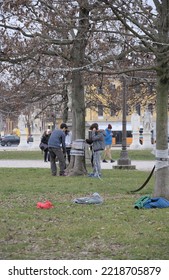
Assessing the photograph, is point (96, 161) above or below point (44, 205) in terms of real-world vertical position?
above

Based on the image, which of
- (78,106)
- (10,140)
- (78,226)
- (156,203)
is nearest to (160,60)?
(156,203)

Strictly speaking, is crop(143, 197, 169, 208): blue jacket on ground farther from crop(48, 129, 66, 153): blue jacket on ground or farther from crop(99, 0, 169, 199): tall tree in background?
crop(48, 129, 66, 153): blue jacket on ground

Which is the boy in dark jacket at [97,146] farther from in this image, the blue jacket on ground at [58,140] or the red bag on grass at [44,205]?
the red bag on grass at [44,205]

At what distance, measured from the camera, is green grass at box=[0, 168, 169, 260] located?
301 inches

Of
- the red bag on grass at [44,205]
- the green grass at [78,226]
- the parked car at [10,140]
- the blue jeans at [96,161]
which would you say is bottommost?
the parked car at [10,140]

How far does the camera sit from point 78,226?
370 inches

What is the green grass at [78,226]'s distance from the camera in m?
7.65

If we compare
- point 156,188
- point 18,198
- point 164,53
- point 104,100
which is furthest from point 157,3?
point 104,100

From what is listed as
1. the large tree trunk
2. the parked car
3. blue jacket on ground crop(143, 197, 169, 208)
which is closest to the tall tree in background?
blue jacket on ground crop(143, 197, 169, 208)

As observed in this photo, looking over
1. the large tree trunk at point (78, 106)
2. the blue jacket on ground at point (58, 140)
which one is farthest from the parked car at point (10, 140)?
the blue jacket on ground at point (58, 140)

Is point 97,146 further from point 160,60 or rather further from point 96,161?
point 160,60

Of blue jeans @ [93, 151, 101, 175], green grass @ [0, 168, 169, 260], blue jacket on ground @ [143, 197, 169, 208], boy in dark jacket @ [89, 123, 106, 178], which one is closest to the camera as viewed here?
green grass @ [0, 168, 169, 260]

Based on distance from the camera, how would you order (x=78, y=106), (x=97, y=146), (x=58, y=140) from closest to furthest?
(x=97, y=146) < (x=58, y=140) < (x=78, y=106)

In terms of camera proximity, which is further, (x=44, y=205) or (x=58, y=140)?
(x=58, y=140)
